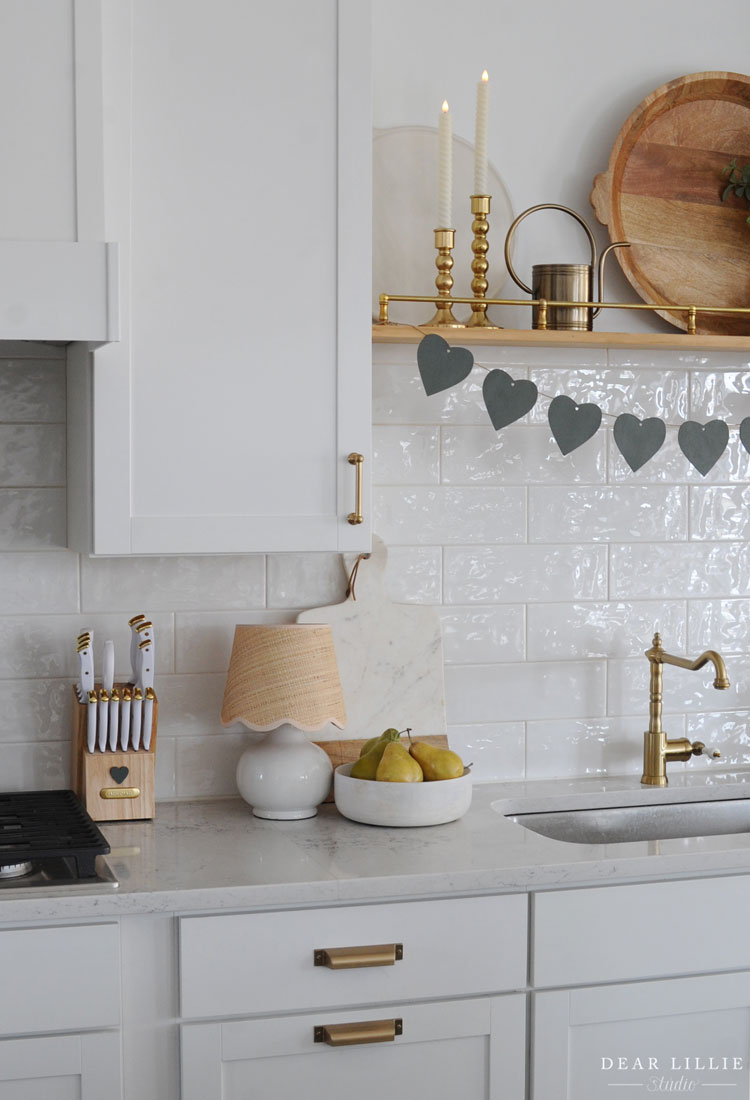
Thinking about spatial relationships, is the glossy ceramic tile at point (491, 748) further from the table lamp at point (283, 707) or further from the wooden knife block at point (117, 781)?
the wooden knife block at point (117, 781)

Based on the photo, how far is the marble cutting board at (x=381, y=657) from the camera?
2.34 m

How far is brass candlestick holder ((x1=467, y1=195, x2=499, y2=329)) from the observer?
229 cm

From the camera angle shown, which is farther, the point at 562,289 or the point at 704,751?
the point at 704,751

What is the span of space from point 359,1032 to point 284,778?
461 mm

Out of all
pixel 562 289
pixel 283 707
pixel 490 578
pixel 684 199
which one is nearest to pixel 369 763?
pixel 283 707

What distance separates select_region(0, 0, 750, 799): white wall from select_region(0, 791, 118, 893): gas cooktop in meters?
0.26

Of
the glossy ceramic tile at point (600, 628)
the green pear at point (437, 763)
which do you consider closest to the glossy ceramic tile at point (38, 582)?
the green pear at point (437, 763)

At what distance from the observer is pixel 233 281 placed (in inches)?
76.5

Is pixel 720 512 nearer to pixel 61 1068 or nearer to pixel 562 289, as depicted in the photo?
pixel 562 289

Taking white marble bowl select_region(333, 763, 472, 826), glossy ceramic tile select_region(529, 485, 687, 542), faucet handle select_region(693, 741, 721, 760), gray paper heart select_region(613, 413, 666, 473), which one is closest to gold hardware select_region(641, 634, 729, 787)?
faucet handle select_region(693, 741, 721, 760)

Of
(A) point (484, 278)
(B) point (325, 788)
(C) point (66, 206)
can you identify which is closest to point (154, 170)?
(C) point (66, 206)

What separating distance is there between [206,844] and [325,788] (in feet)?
0.83

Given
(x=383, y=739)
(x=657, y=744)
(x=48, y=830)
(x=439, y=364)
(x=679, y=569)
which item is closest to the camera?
(x=48, y=830)

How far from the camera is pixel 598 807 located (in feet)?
7.85
